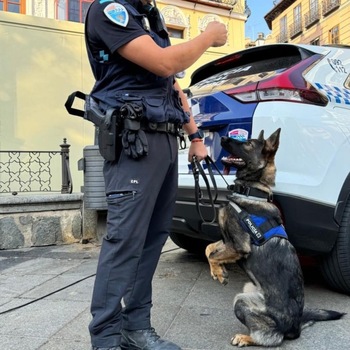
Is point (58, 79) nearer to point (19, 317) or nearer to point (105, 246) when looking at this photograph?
Result: point (19, 317)

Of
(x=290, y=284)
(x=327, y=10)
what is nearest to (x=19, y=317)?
(x=290, y=284)

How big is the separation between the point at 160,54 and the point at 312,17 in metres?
33.1

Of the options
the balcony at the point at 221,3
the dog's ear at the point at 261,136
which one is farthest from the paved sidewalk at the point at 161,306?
the balcony at the point at 221,3

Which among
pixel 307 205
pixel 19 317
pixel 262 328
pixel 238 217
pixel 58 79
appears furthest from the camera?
pixel 58 79

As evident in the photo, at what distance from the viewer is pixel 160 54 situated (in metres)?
1.88

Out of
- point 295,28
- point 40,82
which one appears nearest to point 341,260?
point 40,82

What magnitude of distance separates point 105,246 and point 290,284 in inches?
42.5

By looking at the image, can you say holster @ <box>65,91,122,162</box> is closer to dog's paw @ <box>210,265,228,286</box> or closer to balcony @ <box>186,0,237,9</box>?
dog's paw @ <box>210,265,228,286</box>

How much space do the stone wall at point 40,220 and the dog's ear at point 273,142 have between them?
13.0ft

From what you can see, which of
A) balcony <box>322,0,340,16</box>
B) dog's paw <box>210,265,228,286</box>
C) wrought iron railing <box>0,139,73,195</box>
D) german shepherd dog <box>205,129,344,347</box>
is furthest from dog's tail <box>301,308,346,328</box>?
balcony <box>322,0,340,16</box>

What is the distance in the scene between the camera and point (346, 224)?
2.86 meters

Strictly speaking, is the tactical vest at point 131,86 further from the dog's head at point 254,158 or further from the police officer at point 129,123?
the dog's head at point 254,158

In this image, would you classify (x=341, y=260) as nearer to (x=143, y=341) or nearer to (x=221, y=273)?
(x=221, y=273)

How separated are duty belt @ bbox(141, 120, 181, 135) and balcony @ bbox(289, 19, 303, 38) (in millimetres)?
34437
